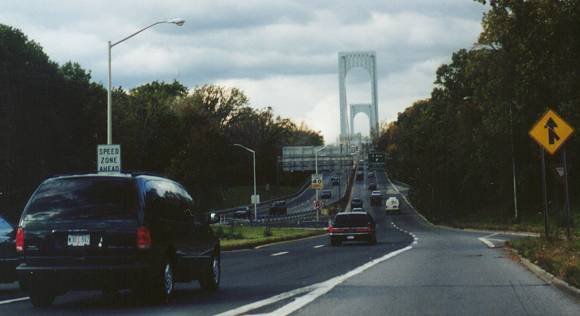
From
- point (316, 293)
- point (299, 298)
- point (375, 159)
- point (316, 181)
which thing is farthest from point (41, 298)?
point (375, 159)

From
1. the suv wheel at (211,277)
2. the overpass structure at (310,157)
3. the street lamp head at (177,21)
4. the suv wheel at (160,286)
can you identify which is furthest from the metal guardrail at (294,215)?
A: the suv wheel at (160,286)

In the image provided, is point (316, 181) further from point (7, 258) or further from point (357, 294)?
point (357, 294)

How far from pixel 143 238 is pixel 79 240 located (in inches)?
31.8

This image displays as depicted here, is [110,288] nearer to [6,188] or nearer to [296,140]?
[6,188]

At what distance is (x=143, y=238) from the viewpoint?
1157 cm

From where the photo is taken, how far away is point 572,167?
68.5 m

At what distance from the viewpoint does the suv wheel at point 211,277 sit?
14184mm

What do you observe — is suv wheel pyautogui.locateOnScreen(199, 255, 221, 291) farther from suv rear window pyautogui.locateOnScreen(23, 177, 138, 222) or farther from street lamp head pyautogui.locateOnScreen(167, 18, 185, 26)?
street lamp head pyautogui.locateOnScreen(167, 18, 185, 26)

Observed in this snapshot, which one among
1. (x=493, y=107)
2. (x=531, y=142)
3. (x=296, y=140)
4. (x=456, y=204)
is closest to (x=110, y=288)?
(x=493, y=107)

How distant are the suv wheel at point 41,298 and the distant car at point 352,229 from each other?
23536 millimetres

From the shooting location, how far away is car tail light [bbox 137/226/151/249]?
37.9ft

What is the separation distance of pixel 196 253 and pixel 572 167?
59.4 m

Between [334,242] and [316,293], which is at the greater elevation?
[334,242]

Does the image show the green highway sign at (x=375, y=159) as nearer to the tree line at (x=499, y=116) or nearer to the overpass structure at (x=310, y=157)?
the overpass structure at (x=310, y=157)
